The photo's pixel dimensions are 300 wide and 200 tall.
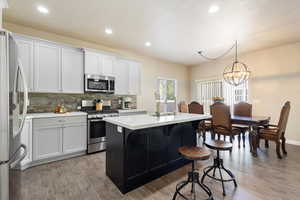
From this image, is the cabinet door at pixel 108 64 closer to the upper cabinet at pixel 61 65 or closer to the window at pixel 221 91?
the upper cabinet at pixel 61 65

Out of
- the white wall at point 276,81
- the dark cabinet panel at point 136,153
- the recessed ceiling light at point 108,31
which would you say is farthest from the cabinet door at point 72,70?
the white wall at point 276,81

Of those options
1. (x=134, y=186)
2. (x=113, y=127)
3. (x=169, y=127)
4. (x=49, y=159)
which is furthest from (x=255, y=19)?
(x=49, y=159)

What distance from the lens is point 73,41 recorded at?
3699mm

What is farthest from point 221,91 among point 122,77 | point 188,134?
point 122,77

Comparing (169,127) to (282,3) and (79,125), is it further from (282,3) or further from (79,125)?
(282,3)

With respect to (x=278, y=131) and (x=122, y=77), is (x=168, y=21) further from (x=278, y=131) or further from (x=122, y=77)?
(x=278, y=131)

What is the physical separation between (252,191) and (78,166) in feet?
9.59

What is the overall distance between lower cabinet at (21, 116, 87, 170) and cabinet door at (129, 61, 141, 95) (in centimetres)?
A: 179

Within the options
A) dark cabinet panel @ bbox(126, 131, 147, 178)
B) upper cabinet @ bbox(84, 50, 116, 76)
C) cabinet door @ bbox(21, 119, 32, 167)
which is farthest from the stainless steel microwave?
dark cabinet panel @ bbox(126, 131, 147, 178)

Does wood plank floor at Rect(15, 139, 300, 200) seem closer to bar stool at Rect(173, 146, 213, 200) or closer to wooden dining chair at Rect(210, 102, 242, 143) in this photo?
bar stool at Rect(173, 146, 213, 200)

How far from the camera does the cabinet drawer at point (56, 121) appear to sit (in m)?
2.66

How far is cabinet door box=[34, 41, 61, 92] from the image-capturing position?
2930 mm

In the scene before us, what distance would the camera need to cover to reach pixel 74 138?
10.0 feet

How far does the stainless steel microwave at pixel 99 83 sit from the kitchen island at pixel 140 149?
1.78 metres
